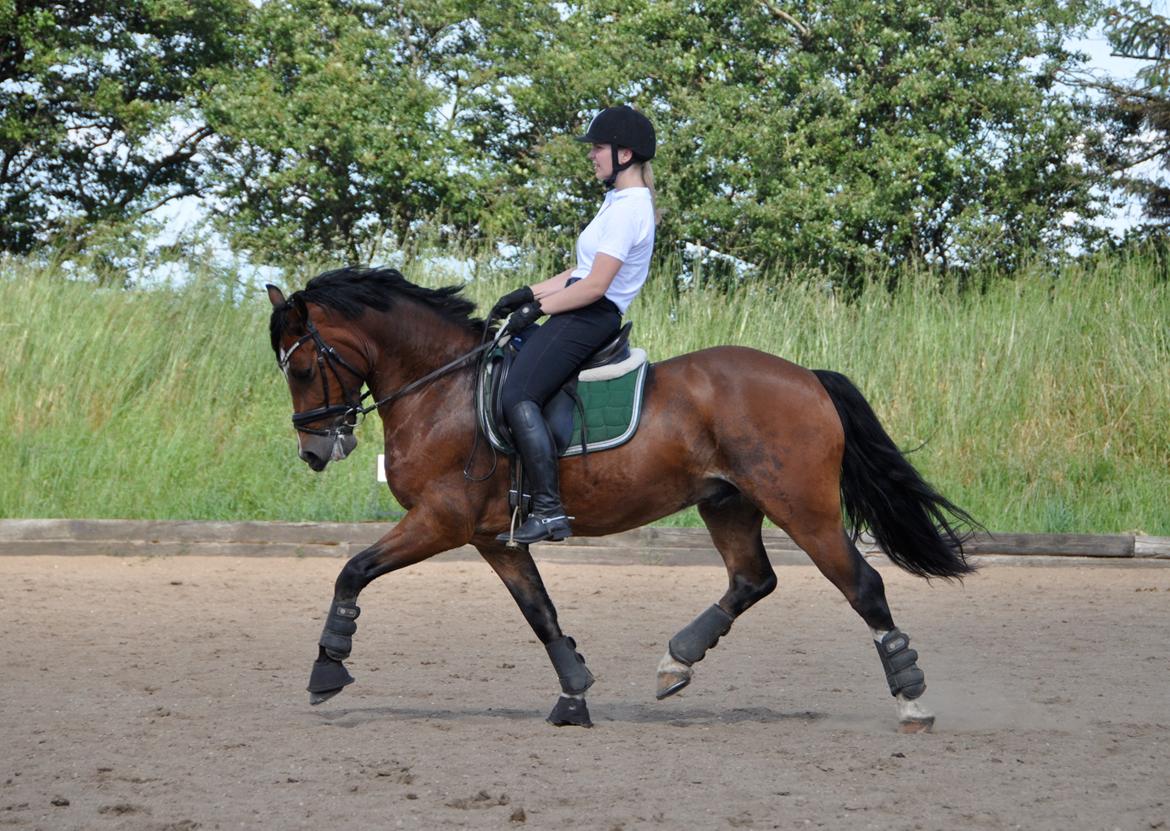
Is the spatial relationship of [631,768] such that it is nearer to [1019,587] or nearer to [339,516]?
[1019,587]

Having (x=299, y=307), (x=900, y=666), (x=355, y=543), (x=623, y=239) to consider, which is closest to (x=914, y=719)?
(x=900, y=666)

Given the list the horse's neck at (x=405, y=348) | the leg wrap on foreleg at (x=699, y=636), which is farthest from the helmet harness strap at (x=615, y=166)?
the leg wrap on foreleg at (x=699, y=636)

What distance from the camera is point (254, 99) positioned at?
22344 millimetres

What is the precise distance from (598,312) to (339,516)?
6.27 meters

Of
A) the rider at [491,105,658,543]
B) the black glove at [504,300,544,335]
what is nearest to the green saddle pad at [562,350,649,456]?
the rider at [491,105,658,543]

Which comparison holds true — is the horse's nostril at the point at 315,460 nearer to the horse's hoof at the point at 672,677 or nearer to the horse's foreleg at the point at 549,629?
the horse's foreleg at the point at 549,629

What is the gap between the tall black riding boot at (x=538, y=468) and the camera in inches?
211

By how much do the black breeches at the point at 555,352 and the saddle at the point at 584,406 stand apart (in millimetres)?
62

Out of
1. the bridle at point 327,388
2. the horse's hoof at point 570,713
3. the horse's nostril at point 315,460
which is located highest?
the bridle at point 327,388

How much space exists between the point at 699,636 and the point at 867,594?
2.46ft

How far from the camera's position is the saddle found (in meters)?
5.52

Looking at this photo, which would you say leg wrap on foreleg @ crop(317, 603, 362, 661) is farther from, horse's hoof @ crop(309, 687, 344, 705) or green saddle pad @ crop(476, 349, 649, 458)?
green saddle pad @ crop(476, 349, 649, 458)

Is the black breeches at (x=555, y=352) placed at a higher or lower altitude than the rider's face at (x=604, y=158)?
lower

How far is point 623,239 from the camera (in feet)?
17.8
